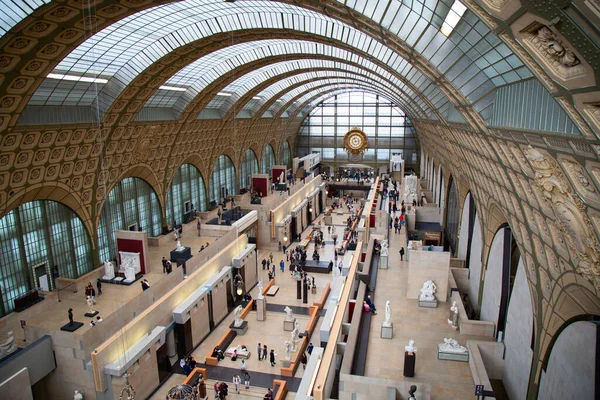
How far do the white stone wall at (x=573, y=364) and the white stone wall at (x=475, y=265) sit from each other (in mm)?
10204

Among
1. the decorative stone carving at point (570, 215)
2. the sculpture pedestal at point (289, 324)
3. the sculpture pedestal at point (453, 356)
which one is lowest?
the sculpture pedestal at point (289, 324)

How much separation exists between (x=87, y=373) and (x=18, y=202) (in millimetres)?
10348

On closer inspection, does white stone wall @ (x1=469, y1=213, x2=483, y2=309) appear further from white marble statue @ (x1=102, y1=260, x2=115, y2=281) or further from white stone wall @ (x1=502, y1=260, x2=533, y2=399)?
white marble statue @ (x1=102, y1=260, x2=115, y2=281)

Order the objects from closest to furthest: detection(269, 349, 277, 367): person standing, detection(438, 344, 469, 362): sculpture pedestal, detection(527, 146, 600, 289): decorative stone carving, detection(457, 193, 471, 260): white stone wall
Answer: detection(527, 146, 600, 289): decorative stone carving
detection(438, 344, 469, 362): sculpture pedestal
detection(269, 349, 277, 367): person standing
detection(457, 193, 471, 260): white stone wall

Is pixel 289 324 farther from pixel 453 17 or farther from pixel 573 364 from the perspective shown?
pixel 453 17

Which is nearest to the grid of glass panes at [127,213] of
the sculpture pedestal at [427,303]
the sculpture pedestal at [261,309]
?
the sculpture pedestal at [261,309]

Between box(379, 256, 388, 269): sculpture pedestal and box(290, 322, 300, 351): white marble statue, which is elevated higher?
box(379, 256, 388, 269): sculpture pedestal

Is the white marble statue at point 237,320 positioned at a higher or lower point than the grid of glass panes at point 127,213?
lower

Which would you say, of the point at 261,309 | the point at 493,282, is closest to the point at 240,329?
the point at 261,309

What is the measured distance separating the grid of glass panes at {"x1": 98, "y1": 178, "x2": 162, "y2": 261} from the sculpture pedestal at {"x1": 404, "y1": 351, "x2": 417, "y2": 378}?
21.6 meters

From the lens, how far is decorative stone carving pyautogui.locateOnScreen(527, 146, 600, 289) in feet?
26.7

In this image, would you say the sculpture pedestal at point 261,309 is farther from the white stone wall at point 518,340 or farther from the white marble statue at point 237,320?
the white stone wall at point 518,340

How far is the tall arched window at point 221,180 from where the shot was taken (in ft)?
148

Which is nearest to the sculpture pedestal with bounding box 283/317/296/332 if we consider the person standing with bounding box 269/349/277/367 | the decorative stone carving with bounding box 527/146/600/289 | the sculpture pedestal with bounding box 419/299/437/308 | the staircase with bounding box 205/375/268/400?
the person standing with bounding box 269/349/277/367
